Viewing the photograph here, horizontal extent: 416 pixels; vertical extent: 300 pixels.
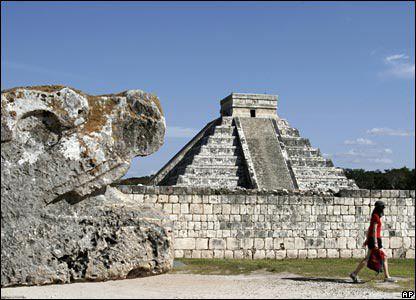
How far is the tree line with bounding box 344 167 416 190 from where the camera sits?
63.1 metres

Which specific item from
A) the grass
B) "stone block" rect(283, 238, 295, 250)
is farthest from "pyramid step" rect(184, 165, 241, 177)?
the grass

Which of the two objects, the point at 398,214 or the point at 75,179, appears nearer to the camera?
the point at 75,179

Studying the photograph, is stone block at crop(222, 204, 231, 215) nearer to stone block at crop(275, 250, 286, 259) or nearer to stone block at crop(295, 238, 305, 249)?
stone block at crop(275, 250, 286, 259)

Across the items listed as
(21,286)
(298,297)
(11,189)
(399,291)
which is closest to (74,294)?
(21,286)

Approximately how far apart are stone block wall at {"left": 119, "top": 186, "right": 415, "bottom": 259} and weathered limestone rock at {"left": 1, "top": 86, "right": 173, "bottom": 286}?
5324 millimetres

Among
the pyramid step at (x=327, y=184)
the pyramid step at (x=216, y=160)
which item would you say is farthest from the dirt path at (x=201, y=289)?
the pyramid step at (x=327, y=184)

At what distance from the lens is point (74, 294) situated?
763 cm

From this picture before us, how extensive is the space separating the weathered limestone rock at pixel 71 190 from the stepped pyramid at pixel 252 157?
18325 mm

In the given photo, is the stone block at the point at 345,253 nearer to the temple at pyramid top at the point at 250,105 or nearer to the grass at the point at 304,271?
the grass at the point at 304,271

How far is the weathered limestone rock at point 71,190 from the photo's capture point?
860 centimetres

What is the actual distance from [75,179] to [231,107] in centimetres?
2825

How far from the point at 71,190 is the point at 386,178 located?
62275 millimetres

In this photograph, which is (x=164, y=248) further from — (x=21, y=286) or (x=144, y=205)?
(x=21, y=286)

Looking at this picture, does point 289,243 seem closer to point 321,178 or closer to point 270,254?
point 270,254
